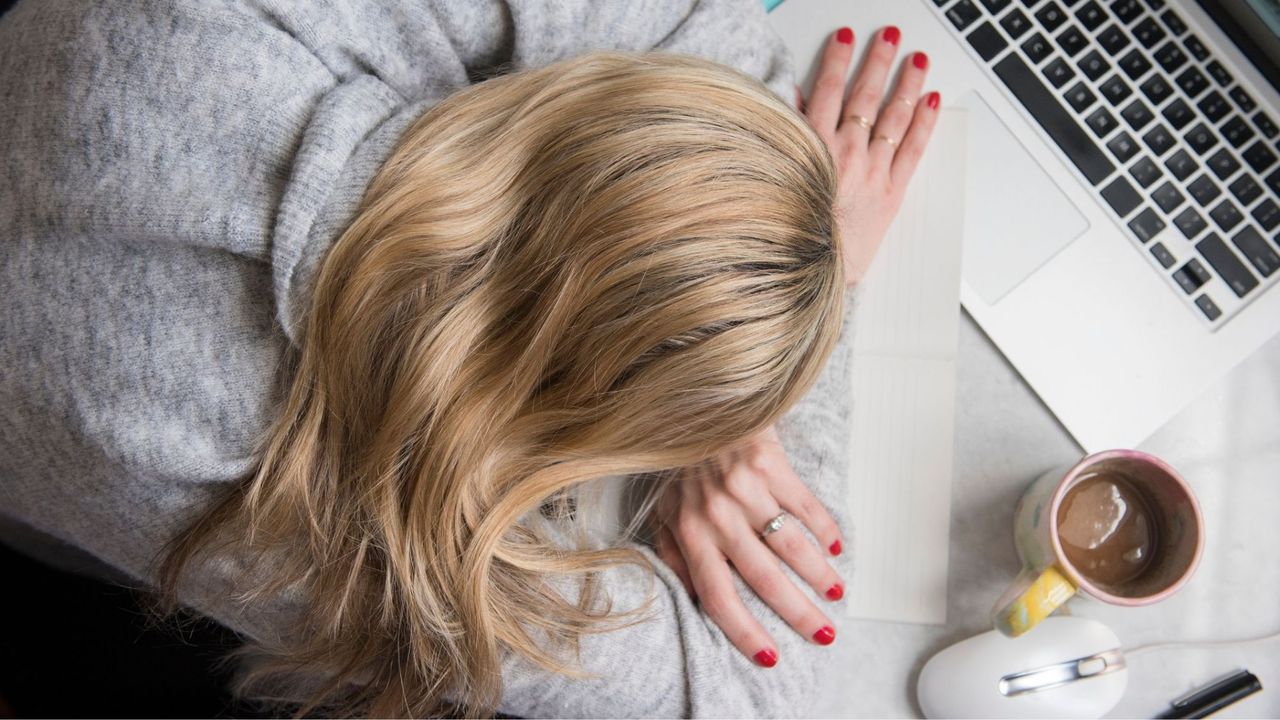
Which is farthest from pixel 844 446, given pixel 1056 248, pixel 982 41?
pixel 982 41

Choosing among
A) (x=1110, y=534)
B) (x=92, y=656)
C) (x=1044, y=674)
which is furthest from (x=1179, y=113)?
(x=92, y=656)

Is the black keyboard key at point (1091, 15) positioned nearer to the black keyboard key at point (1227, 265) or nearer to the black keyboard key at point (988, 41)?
the black keyboard key at point (988, 41)

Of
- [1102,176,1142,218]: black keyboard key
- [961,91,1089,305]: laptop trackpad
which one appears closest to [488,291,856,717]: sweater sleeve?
[961,91,1089,305]: laptop trackpad

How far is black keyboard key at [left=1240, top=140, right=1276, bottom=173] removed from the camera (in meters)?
0.70

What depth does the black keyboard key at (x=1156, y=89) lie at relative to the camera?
710mm

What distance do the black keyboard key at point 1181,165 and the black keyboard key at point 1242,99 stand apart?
6 centimetres

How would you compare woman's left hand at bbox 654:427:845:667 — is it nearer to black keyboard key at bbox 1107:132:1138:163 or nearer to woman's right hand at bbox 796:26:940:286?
woman's right hand at bbox 796:26:940:286

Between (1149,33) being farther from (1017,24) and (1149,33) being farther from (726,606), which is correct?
(726,606)

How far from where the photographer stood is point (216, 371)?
18.8 inches

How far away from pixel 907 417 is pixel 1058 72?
0.31 meters

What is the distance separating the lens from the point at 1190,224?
Result: 0.70 metres

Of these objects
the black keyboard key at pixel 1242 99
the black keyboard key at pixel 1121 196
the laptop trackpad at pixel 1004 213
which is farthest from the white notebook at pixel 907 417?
the black keyboard key at pixel 1242 99

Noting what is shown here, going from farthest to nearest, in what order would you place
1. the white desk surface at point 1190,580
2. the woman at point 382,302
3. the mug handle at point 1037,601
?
the white desk surface at point 1190,580
the mug handle at point 1037,601
the woman at point 382,302

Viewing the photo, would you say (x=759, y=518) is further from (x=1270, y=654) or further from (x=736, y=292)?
(x=1270, y=654)
